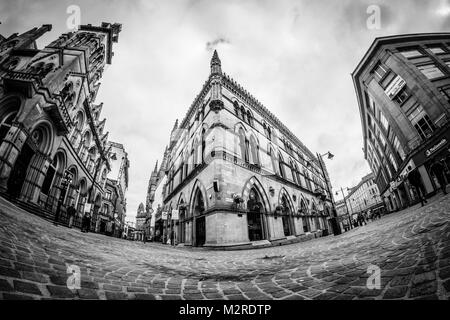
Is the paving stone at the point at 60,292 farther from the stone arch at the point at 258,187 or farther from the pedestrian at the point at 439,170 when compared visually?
the pedestrian at the point at 439,170

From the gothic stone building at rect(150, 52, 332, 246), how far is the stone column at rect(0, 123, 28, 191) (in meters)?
9.61

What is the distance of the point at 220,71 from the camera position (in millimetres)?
17266

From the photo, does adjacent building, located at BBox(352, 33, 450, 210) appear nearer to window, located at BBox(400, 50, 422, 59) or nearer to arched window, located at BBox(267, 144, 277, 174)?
window, located at BBox(400, 50, 422, 59)

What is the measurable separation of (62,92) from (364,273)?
71.1ft

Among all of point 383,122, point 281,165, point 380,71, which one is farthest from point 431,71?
point 281,165

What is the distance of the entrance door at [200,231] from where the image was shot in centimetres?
1360

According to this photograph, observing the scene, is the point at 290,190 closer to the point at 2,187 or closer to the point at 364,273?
the point at 364,273

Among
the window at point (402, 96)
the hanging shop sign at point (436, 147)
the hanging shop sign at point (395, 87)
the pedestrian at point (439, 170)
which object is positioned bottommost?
the pedestrian at point (439, 170)

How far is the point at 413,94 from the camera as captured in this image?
1691 cm

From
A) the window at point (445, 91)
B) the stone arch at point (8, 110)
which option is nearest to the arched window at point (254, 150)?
the stone arch at point (8, 110)

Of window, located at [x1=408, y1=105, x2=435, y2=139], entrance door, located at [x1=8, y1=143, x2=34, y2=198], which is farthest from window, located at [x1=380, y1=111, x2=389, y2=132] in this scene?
entrance door, located at [x1=8, y1=143, x2=34, y2=198]

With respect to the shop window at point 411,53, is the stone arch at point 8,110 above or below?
below

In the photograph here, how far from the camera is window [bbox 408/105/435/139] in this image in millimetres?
15680

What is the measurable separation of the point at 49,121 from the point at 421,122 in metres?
32.2
